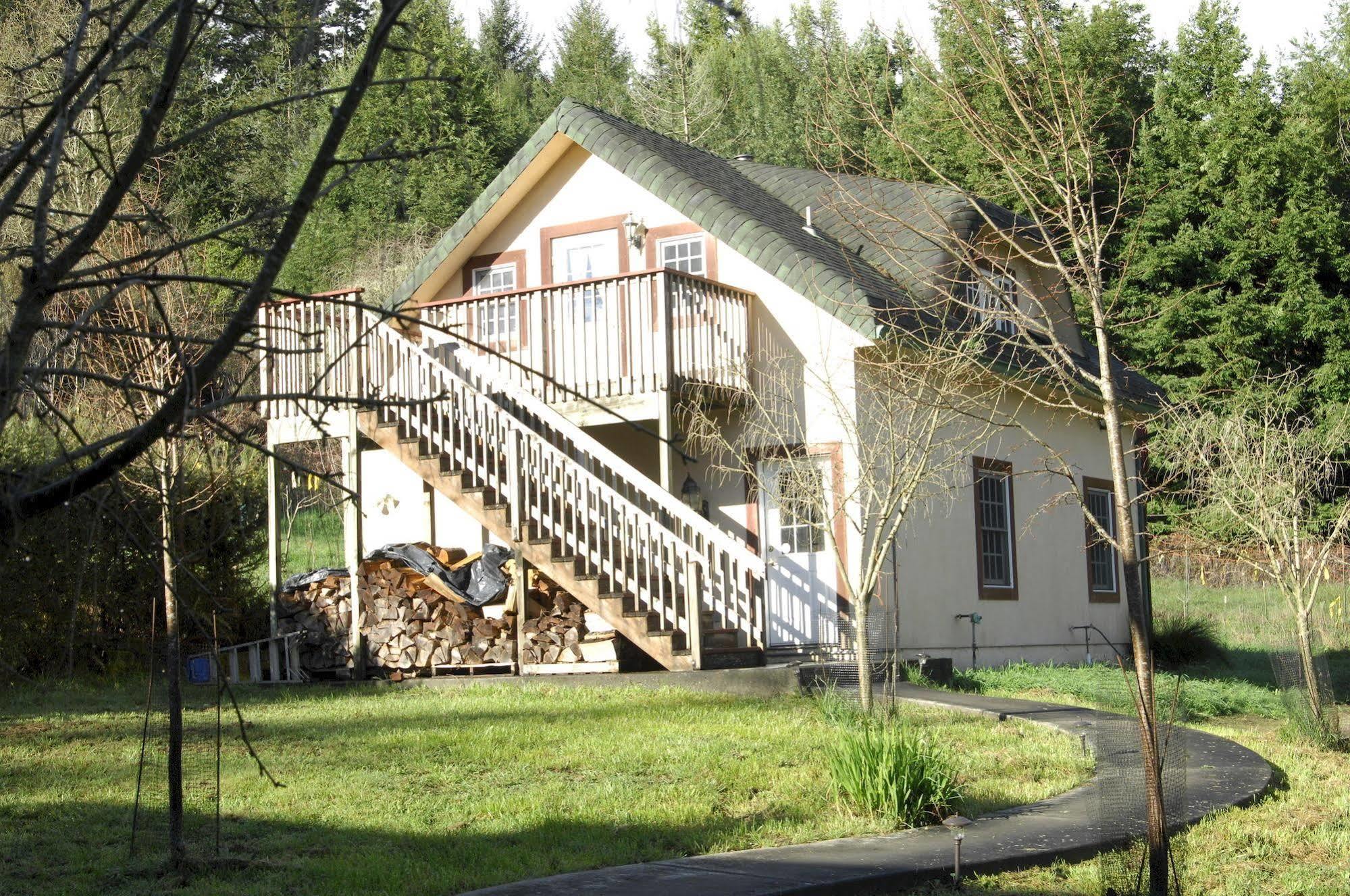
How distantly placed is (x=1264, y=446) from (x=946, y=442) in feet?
13.3

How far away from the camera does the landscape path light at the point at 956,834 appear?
688 centimetres

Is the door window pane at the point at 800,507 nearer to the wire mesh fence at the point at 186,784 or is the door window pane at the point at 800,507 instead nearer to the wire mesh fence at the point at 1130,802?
the wire mesh fence at the point at 1130,802

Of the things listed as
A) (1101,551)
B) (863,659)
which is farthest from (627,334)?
(1101,551)

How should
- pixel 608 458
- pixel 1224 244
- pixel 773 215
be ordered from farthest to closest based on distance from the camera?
1. pixel 1224 244
2. pixel 773 215
3. pixel 608 458

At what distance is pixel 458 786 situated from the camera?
906 cm

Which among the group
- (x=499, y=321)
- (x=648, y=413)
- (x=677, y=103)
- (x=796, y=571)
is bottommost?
(x=796, y=571)

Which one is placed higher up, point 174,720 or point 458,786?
point 174,720

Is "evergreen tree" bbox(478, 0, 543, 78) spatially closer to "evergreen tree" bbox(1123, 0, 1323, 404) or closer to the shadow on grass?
"evergreen tree" bbox(1123, 0, 1323, 404)

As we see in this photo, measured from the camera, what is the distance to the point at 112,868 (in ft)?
23.5

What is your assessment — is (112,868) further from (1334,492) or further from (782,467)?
(1334,492)

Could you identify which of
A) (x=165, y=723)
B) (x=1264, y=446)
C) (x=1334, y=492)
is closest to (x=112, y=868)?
(x=165, y=723)

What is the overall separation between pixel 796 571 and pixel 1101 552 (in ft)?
24.1

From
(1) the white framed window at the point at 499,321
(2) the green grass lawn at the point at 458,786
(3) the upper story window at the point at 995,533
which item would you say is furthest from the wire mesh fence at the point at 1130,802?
(3) the upper story window at the point at 995,533

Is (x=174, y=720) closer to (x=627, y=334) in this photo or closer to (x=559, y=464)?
(x=559, y=464)
